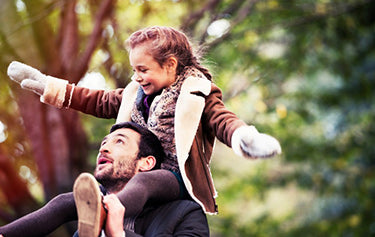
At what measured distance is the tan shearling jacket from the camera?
7.40 ft

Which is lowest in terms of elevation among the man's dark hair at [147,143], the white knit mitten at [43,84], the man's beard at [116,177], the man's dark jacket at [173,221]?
the man's dark jacket at [173,221]

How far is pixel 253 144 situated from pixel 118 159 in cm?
56

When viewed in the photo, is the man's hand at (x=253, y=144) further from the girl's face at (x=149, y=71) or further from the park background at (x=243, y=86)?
the park background at (x=243, y=86)

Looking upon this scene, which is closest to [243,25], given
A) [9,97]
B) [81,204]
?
[9,97]

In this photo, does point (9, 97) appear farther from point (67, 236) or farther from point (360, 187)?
point (360, 187)

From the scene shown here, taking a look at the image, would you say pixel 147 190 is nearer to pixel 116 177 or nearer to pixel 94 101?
pixel 116 177

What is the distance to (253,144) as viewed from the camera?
2.00 metres

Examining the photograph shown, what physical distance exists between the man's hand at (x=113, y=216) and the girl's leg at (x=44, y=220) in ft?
0.92

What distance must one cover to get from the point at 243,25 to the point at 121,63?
1766 millimetres

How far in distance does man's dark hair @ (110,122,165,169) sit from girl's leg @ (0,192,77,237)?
34cm

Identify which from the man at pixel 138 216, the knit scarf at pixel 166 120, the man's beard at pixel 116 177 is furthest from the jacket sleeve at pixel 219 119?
the man's beard at pixel 116 177

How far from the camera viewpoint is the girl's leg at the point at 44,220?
211 cm

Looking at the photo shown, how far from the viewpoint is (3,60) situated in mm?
4508

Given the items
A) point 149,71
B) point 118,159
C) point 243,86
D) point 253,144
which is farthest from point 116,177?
point 243,86
